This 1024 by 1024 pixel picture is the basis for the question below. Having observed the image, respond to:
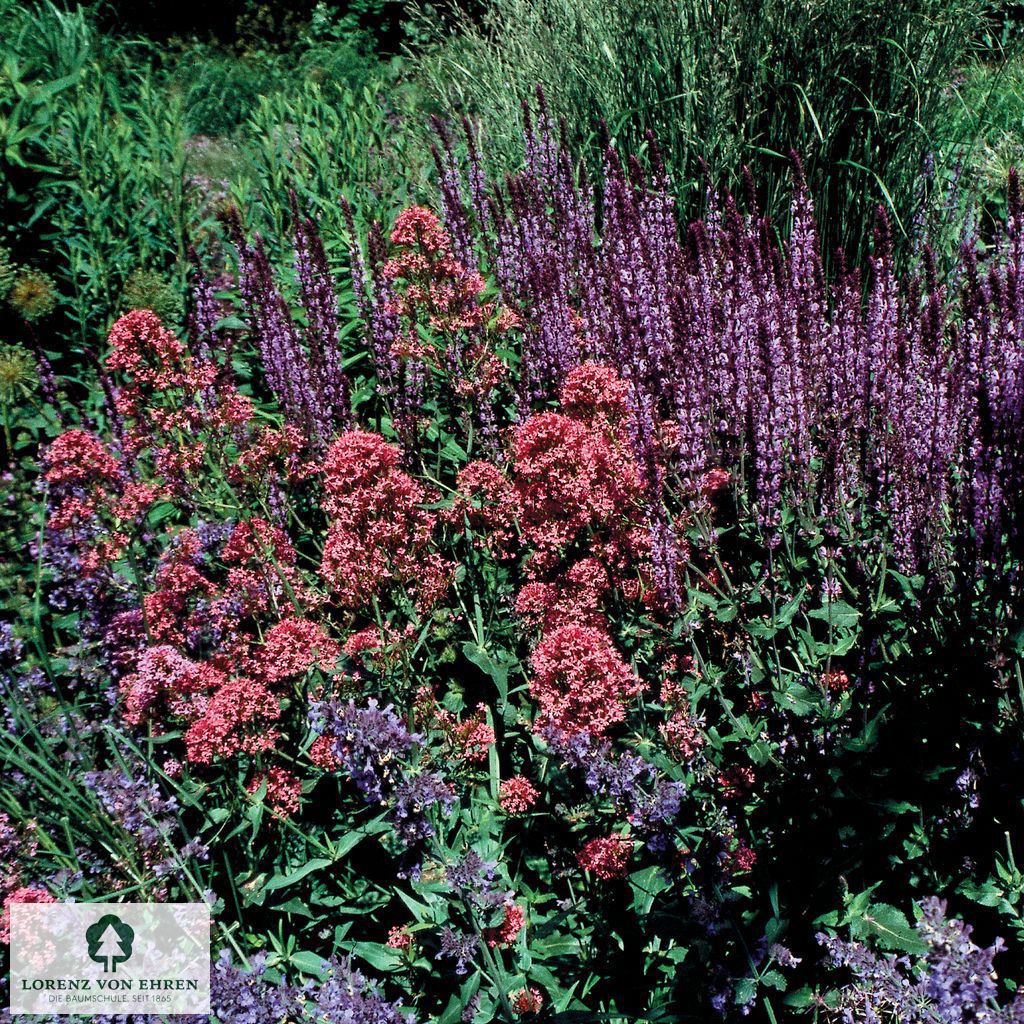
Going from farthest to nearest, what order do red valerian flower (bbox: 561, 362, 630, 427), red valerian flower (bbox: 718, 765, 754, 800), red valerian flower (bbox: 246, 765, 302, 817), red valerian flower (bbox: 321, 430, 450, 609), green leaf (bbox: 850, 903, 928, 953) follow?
red valerian flower (bbox: 561, 362, 630, 427) → red valerian flower (bbox: 321, 430, 450, 609) → red valerian flower (bbox: 246, 765, 302, 817) → red valerian flower (bbox: 718, 765, 754, 800) → green leaf (bbox: 850, 903, 928, 953)

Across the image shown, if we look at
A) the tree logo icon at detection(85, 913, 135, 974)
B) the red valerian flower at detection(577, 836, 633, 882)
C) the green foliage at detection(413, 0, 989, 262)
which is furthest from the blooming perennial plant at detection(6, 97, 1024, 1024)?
the green foliage at detection(413, 0, 989, 262)

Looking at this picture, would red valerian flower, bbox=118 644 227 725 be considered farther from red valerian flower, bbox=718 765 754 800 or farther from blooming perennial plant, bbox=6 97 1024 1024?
red valerian flower, bbox=718 765 754 800

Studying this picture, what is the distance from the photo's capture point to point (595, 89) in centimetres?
551

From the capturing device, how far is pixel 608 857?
2424mm

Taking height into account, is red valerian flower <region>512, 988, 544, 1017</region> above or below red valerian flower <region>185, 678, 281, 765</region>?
below

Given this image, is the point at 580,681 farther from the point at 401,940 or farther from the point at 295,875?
the point at 295,875

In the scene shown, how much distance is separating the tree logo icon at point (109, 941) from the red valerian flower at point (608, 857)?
1.21m

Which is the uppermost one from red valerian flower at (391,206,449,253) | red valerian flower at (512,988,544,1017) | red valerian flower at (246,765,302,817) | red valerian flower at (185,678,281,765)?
red valerian flower at (391,206,449,253)

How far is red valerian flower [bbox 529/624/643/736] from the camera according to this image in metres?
2.31

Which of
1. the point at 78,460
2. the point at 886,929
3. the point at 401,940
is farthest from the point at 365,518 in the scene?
the point at 886,929

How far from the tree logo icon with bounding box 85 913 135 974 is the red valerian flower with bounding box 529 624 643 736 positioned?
1.23 meters

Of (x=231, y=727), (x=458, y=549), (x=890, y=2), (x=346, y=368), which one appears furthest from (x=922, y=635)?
(x=890, y=2)

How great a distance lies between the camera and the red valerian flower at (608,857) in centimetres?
242

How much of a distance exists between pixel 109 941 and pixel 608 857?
132 centimetres
